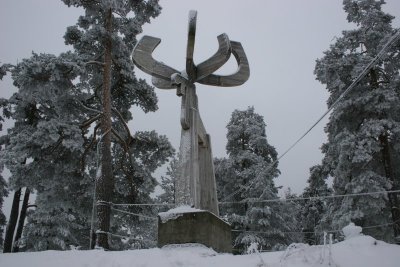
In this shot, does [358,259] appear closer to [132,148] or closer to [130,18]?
[132,148]

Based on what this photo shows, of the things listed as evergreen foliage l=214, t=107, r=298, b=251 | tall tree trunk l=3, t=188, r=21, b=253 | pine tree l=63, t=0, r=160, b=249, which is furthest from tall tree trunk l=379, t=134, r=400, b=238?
tall tree trunk l=3, t=188, r=21, b=253

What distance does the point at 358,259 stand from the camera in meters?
2.79

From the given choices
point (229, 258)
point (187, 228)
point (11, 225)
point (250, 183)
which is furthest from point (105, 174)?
point (250, 183)

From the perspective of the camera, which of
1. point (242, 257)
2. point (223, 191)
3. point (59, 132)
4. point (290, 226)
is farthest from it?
point (223, 191)

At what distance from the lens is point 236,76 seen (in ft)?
19.7

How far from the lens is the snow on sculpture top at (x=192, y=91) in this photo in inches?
191

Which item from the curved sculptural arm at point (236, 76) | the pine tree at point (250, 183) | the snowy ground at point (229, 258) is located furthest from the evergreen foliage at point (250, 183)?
the snowy ground at point (229, 258)

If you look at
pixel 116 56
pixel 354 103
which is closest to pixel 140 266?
pixel 116 56

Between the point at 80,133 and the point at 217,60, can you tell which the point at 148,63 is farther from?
the point at 80,133

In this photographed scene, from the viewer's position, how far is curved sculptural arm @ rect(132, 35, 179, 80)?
545 cm

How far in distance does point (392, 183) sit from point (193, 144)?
9.19m

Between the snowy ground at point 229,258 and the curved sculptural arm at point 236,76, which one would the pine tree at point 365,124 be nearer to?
the curved sculptural arm at point 236,76

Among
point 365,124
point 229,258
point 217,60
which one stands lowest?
point 229,258

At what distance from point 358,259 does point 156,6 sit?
443 inches
